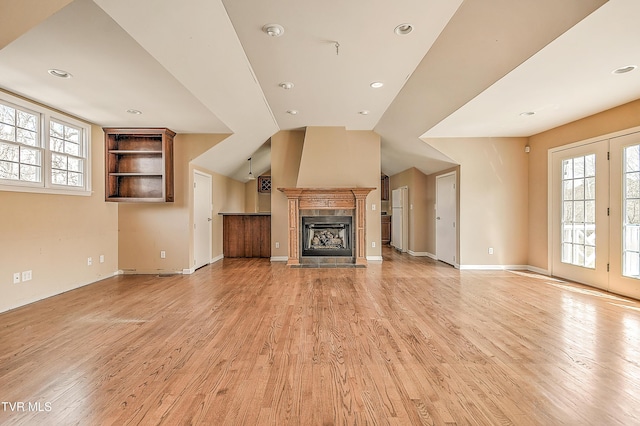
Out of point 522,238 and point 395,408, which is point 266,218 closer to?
point 522,238

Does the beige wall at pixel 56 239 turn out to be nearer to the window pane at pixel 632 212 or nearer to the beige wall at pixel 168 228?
the beige wall at pixel 168 228

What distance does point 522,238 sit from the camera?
18.3ft

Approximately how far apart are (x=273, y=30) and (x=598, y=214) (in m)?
4.83

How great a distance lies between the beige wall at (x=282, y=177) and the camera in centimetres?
655

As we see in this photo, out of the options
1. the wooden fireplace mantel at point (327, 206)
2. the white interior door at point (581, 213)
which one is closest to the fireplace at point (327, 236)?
the wooden fireplace mantel at point (327, 206)

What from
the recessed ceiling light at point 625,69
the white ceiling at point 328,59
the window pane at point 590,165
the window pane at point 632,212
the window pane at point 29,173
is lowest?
the window pane at point 632,212

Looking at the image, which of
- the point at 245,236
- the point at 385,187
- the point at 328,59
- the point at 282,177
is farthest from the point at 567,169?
the point at 245,236

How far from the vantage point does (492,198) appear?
559 centimetres

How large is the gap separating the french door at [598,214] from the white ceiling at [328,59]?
0.64 meters

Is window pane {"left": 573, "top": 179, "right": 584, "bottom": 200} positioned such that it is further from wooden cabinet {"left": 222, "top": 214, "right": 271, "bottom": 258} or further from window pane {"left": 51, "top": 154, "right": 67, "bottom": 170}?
window pane {"left": 51, "top": 154, "right": 67, "bottom": 170}

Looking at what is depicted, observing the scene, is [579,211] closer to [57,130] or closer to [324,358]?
[324,358]

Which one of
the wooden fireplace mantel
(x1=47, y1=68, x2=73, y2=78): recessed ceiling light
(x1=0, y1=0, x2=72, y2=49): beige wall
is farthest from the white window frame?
the wooden fireplace mantel

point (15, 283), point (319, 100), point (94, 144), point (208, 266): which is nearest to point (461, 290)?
A: point (319, 100)

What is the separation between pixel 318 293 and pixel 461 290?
201cm
